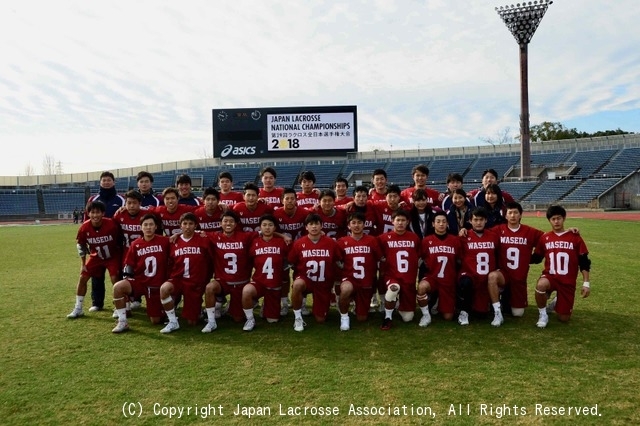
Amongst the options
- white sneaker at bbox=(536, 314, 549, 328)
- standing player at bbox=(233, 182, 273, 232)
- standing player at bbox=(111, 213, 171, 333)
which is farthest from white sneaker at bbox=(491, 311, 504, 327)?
standing player at bbox=(111, 213, 171, 333)

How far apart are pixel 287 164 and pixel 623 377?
1987 inches

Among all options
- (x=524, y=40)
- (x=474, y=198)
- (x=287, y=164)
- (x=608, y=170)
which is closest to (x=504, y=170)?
(x=608, y=170)

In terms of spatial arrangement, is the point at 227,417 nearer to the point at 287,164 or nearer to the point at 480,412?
the point at 480,412

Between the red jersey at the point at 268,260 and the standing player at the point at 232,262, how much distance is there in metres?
0.12

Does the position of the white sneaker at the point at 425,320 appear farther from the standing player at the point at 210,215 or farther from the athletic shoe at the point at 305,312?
the standing player at the point at 210,215

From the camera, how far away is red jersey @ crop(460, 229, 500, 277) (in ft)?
18.9

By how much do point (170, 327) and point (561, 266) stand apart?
196 inches

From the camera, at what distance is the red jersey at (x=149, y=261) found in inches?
230

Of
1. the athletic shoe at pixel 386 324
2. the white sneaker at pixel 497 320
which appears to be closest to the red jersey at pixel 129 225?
the athletic shoe at pixel 386 324

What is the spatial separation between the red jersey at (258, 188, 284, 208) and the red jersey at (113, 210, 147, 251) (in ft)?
6.27

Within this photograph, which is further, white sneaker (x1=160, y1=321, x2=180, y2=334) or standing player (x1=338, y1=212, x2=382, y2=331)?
standing player (x1=338, y1=212, x2=382, y2=331)

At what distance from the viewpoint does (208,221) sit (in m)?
6.59

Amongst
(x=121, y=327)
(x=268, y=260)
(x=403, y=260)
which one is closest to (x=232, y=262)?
(x=268, y=260)

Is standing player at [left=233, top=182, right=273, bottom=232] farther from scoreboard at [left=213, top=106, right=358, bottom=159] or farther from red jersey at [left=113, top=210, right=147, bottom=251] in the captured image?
scoreboard at [left=213, top=106, right=358, bottom=159]
